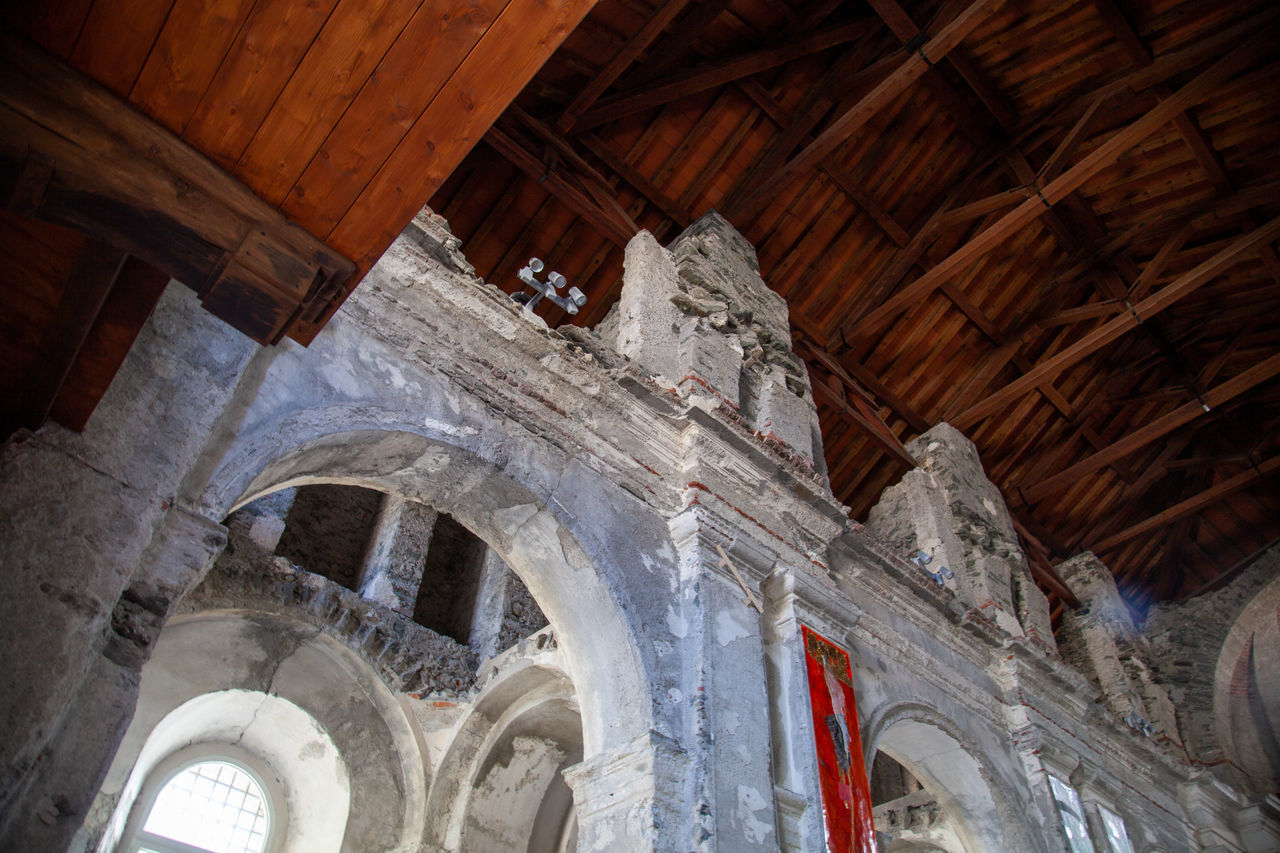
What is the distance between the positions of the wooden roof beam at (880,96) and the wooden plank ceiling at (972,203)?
22mm

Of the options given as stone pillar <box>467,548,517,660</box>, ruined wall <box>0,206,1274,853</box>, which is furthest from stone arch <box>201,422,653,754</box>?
stone pillar <box>467,548,517,660</box>

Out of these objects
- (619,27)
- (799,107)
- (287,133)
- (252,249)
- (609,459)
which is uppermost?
(799,107)

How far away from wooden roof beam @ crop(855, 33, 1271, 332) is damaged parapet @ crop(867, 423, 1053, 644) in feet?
6.20

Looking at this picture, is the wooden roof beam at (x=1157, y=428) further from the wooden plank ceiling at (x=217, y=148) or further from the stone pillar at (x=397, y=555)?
the wooden plank ceiling at (x=217, y=148)

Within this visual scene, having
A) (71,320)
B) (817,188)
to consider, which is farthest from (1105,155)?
(71,320)

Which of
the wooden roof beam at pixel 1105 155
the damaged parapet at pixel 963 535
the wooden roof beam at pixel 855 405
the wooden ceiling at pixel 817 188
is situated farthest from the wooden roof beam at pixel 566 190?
the damaged parapet at pixel 963 535

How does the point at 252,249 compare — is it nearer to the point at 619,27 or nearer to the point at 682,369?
the point at 682,369

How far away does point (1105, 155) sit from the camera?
8.55m

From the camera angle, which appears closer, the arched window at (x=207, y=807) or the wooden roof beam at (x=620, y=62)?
the arched window at (x=207, y=807)

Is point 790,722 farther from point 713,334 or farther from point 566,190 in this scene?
point 566,190

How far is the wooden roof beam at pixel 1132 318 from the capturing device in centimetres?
939

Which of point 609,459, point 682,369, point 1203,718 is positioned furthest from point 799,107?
point 1203,718

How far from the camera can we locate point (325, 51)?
183 cm

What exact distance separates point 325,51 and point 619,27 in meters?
6.28
